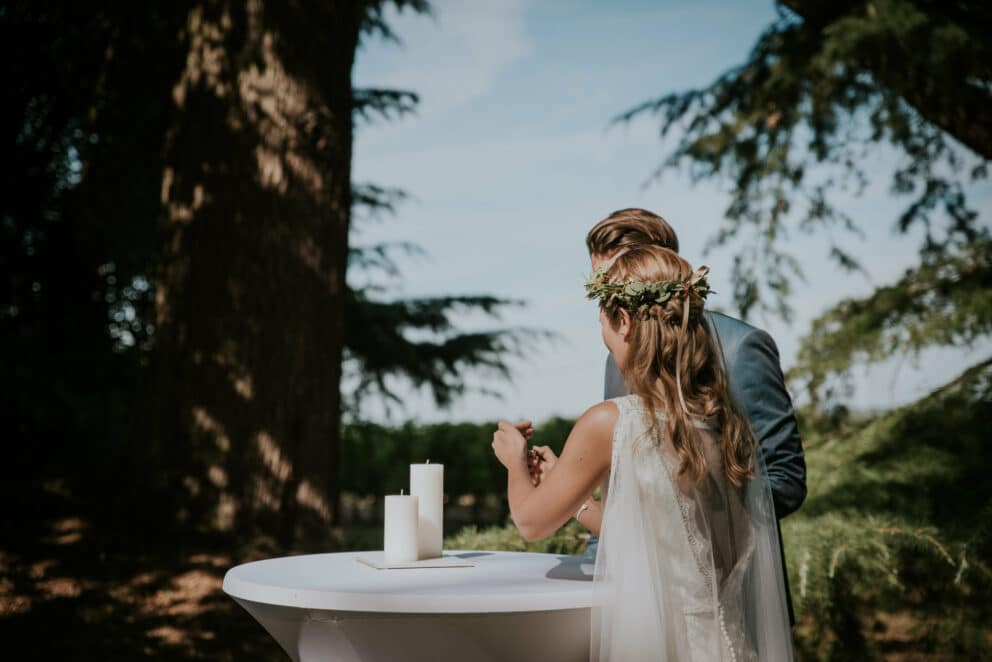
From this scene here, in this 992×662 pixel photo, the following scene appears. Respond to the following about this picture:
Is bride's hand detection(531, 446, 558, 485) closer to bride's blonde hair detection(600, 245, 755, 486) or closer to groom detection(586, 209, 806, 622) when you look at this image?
bride's blonde hair detection(600, 245, 755, 486)

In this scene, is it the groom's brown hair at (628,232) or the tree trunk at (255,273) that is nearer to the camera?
the groom's brown hair at (628,232)

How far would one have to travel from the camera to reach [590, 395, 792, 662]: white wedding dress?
7.14 feet

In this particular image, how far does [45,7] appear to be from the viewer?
7.61m

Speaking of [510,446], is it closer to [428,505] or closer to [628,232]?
[428,505]

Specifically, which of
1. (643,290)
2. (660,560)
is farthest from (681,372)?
(660,560)

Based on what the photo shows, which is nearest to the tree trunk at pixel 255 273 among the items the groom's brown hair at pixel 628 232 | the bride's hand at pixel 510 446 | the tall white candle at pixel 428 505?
the tall white candle at pixel 428 505

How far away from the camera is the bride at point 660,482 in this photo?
2195 millimetres

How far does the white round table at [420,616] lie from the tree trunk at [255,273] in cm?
286

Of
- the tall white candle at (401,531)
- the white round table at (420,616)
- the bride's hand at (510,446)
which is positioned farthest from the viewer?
the tall white candle at (401,531)

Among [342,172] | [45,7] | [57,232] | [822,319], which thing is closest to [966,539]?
[822,319]

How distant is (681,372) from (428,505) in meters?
0.97

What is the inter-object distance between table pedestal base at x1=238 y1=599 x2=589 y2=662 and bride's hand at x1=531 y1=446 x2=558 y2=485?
1.34 ft

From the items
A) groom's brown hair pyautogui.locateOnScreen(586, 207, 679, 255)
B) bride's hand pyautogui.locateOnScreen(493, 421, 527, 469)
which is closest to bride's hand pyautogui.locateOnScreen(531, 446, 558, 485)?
bride's hand pyautogui.locateOnScreen(493, 421, 527, 469)

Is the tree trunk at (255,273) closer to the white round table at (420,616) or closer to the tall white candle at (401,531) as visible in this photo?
the tall white candle at (401,531)
